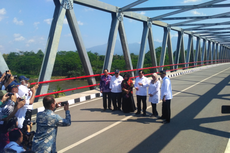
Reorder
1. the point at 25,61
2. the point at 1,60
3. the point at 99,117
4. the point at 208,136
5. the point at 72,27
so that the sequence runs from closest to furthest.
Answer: the point at 208,136 → the point at 99,117 → the point at 1,60 → the point at 72,27 → the point at 25,61

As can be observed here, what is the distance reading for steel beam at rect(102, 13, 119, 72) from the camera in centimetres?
1094

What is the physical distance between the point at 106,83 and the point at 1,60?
12.1 feet

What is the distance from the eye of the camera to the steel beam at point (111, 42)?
1094 centimetres

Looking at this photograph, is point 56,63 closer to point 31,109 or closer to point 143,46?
point 143,46

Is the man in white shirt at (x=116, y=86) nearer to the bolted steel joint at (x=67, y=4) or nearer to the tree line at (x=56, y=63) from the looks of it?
the bolted steel joint at (x=67, y=4)

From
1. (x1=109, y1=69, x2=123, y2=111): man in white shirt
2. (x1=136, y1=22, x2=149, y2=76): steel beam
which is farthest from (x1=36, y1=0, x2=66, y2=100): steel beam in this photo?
(x1=136, y1=22, x2=149, y2=76): steel beam

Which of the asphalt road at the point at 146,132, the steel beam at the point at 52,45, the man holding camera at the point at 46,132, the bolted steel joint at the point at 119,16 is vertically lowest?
the asphalt road at the point at 146,132

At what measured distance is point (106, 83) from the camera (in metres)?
6.72

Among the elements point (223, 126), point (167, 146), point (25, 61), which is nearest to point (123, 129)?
point (167, 146)

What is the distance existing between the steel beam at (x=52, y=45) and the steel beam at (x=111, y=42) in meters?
3.58

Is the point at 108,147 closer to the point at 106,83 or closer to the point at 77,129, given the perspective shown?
the point at 77,129

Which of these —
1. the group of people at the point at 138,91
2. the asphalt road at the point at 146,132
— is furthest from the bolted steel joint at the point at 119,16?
the asphalt road at the point at 146,132

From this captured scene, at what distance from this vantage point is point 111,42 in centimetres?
1115

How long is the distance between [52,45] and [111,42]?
4.15 m
